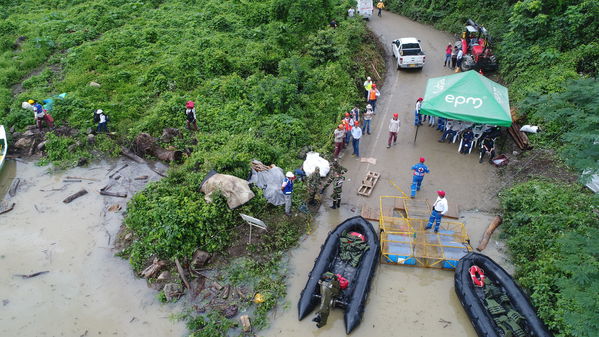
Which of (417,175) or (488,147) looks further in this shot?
(488,147)

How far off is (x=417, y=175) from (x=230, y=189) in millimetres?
5970

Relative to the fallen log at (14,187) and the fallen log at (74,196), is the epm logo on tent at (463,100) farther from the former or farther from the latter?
the fallen log at (14,187)

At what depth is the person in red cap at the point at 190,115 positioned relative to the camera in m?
15.8

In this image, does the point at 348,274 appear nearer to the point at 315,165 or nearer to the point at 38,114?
the point at 315,165

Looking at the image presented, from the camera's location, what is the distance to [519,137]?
593 inches

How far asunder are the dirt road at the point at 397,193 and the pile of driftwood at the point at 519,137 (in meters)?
1.68

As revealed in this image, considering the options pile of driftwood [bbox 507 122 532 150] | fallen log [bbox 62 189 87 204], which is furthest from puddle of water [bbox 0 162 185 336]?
pile of driftwood [bbox 507 122 532 150]

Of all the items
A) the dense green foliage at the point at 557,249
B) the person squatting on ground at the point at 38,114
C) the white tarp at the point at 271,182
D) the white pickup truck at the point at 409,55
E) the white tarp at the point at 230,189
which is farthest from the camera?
the white pickup truck at the point at 409,55

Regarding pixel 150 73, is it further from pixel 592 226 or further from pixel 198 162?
pixel 592 226

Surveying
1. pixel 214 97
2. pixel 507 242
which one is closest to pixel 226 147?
pixel 214 97

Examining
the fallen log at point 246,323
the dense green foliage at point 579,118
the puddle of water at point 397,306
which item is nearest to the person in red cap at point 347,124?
the puddle of water at point 397,306

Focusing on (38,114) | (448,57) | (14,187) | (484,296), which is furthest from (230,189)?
(448,57)

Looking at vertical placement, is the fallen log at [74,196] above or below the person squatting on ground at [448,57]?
below

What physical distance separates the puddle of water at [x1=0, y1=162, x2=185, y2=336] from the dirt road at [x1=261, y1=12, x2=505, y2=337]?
12.1 feet
